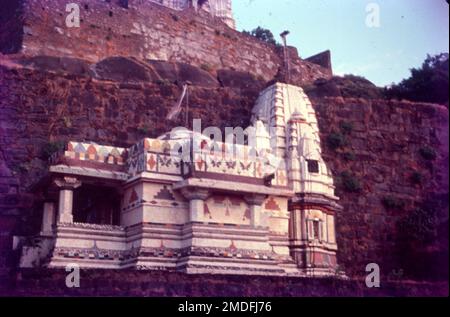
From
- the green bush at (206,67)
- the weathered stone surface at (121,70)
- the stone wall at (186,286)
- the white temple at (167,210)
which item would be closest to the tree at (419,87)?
the green bush at (206,67)

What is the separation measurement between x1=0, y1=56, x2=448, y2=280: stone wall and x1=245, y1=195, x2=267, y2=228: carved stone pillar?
5.89 meters

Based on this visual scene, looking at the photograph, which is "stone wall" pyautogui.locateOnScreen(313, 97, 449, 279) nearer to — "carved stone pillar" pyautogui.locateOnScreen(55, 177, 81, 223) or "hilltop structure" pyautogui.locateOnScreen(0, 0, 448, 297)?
"hilltop structure" pyautogui.locateOnScreen(0, 0, 448, 297)

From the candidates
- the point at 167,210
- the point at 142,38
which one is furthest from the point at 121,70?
the point at 167,210

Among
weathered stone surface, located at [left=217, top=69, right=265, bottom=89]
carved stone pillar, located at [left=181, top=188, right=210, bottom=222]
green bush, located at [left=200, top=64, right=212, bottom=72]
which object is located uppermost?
green bush, located at [left=200, top=64, right=212, bottom=72]

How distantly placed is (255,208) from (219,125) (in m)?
8.22

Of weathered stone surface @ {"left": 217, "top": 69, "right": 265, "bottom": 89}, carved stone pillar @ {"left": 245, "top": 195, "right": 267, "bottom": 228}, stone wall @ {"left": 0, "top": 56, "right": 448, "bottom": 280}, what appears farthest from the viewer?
weathered stone surface @ {"left": 217, "top": 69, "right": 265, "bottom": 89}

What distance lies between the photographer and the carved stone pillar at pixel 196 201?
1766 cm

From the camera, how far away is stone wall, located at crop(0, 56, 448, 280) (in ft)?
71.7

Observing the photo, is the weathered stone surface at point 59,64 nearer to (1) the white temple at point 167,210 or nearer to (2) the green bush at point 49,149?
(2) the green bush at point 49,149

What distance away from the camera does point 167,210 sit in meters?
17.9

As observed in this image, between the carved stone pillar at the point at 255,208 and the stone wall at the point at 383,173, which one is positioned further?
the stone wall at the point at 383,173

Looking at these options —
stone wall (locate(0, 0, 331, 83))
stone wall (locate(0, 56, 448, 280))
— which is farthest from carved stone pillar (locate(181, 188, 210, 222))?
stone wall (locate(0, 0, 331, 83))

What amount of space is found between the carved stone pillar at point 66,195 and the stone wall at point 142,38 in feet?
35.0

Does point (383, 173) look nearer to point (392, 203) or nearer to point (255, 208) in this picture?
point (392, 203)
